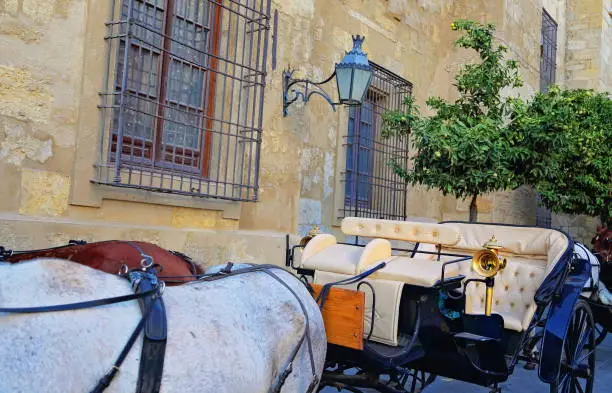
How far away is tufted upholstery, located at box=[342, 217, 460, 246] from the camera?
12.5ft

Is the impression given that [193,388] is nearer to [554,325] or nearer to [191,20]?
[554,325]

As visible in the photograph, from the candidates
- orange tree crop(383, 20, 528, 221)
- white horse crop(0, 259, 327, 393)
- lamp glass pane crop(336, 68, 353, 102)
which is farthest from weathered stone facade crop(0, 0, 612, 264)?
white horse crop(0, 259, 327, 393)

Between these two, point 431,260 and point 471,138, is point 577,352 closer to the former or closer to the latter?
point 431,260

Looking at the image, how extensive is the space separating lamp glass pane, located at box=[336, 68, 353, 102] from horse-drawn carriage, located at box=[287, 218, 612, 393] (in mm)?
2481

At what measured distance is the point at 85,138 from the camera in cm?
495

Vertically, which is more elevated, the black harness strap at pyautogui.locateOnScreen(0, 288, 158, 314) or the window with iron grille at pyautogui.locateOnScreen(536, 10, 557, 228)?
the window with iron grille at pyautogui.locateOnScreen(536, 10, 557, 228)

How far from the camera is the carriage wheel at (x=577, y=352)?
4.30m

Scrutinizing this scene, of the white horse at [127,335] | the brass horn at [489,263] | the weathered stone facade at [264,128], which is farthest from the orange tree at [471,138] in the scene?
the white horse at [127,335]

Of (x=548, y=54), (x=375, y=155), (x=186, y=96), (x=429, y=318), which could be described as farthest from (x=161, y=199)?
(x=548, y=54)

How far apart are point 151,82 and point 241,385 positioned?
156 inches

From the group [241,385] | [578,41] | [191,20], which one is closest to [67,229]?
[191,20]

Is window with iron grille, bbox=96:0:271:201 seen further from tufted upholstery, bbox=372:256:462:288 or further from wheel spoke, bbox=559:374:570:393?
wheel spoke, bbox=559:374:570:393

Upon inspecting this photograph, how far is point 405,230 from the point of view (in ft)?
13.1

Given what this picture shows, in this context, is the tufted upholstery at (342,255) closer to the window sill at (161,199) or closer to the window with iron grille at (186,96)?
the window with iron grille at (186,96)
